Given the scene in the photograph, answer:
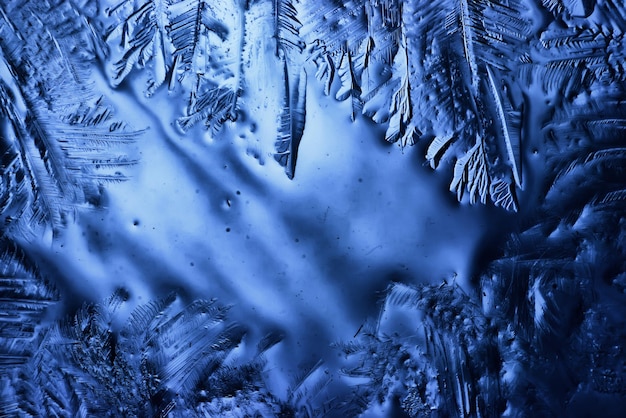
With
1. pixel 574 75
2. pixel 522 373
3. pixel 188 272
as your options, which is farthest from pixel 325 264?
pixel 574 75

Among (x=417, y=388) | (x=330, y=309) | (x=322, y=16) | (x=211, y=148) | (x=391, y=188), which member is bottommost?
(x=417, y=388)

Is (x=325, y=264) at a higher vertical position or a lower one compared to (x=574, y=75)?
lower

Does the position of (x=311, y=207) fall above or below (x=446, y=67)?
below

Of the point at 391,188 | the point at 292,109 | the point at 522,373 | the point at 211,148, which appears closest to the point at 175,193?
the point at 211,148

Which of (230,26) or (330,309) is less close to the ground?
(230,26)

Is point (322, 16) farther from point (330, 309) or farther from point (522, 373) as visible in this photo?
point (522, 373)

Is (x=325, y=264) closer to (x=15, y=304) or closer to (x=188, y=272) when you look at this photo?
(x=188, y=272)
